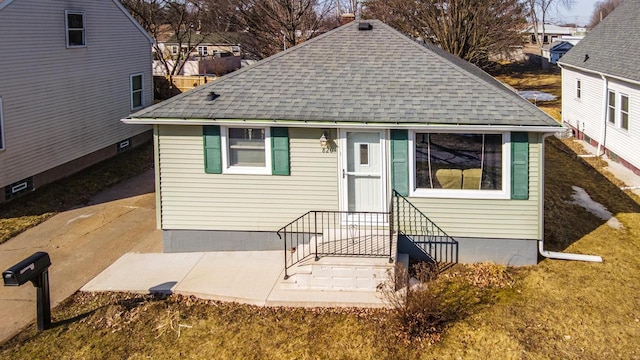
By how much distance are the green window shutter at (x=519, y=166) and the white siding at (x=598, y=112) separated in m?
8.02

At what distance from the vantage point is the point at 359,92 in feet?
35.2

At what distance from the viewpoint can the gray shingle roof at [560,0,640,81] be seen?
16.7 metres

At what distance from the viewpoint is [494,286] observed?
923 centimetres

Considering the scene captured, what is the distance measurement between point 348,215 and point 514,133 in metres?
3.30

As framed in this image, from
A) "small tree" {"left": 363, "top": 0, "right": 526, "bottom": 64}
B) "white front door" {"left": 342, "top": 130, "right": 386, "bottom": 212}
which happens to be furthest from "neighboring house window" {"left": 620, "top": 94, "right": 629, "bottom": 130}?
"small tree" {"left": 363, "top": 0, "right": 526, "bottom": 64}

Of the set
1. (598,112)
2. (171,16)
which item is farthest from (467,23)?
(171,16)

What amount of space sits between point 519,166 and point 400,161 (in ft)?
6.75

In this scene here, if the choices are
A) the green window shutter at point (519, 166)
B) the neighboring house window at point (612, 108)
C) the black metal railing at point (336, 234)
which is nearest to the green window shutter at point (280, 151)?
the black metal railing at point (336, 234)

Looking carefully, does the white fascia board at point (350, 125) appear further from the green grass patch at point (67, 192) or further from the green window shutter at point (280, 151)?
the green grass patch at point (67, 192)

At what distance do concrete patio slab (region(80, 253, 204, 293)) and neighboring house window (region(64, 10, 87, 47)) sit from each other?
9193 mm

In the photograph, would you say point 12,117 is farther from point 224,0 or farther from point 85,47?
point 224,0

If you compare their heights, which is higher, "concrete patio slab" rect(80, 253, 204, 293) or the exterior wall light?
the exterior wall light

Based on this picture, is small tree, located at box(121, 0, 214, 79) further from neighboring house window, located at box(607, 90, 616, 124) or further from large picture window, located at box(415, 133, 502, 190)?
large picture window, located at box(415, 133, 502, 190)

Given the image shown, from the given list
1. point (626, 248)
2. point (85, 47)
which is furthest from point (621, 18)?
point (85, 47)
